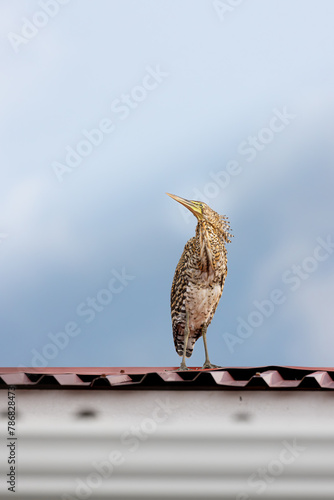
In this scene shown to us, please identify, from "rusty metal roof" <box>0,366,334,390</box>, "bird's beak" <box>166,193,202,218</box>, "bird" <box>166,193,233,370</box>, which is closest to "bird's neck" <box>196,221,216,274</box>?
"bird" <box>166,193,233,370</box>

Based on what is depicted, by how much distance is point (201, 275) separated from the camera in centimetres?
895

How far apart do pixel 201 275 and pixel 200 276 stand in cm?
2

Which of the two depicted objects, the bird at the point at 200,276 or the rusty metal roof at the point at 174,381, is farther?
the bird at the point at 200,276

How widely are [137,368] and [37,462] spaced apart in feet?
8.21

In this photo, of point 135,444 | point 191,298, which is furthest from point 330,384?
point 191,298

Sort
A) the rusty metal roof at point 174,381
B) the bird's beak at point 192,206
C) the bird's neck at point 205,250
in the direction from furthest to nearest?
the bird's beak at point 192,206
the bird's neck at point 205,250
the rusty metal roof at point 174,381

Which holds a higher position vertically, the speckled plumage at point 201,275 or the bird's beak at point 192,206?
the bird's beak at point 192,206

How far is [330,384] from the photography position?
589cm

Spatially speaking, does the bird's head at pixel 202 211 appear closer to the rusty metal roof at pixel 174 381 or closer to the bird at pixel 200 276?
the bird at pixel 200 276

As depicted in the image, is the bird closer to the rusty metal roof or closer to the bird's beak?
the bird's beak

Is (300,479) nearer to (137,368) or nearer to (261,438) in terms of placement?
(261,438)

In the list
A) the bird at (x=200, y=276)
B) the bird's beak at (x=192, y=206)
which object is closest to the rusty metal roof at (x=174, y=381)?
the bird at (x=200, y=276)

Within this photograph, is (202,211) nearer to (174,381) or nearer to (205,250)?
(205,250)

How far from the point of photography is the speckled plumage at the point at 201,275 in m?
8.94
